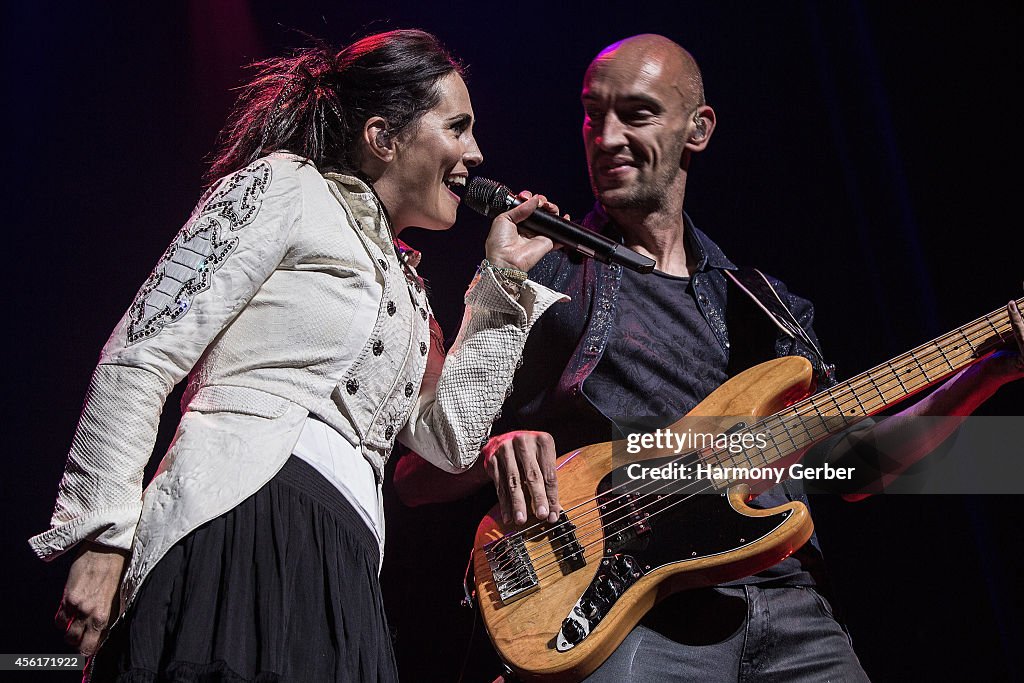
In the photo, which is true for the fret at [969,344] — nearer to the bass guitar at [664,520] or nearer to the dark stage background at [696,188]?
the bass guitar at [664,520]

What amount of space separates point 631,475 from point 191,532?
930 mm

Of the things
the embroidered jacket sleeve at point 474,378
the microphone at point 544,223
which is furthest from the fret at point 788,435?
the embroidered jacket sleeve at point 474,378

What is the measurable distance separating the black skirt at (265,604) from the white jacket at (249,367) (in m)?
0.03

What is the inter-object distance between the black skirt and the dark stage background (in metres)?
0.99

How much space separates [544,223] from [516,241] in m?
0.08

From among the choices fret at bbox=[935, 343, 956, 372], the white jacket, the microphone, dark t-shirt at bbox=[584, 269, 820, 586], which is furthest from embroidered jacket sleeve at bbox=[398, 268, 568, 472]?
fret at bbox=[935, 343, 956, 372]

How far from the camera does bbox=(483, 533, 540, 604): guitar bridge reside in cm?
173

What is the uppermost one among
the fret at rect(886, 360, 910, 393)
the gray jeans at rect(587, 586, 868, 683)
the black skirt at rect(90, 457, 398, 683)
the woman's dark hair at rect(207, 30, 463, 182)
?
the woman's dark hair at rect(207, 30, 463, 182)

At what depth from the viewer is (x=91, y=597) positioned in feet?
3.76

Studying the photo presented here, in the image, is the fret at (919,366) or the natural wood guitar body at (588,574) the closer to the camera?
the natural wood guitar body at (588,574)

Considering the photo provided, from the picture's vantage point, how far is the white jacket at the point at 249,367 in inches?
46.6

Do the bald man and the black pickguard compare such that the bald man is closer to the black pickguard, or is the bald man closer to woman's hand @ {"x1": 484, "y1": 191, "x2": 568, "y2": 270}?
the black pickguard

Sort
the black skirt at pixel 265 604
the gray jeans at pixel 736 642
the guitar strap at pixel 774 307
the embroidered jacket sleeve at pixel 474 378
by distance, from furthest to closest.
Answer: the guitar strap at pixel 774 307, the gray jeans at pixel 736 642, the embroidered jacket sleeve at pixel 474 378, the black skirt at pixel 265 604

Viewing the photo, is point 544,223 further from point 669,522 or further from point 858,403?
point 858,403
